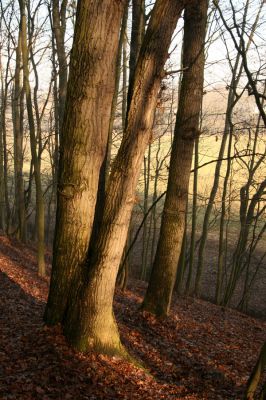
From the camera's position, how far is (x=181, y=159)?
7688 millimetres

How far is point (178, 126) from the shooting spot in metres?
7.72

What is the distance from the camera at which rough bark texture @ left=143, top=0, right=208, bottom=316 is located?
295 inches

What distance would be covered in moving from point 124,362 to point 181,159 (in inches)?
154

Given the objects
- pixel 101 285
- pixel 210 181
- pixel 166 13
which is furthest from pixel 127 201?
pixel 210 181

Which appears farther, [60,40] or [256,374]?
[60,40]

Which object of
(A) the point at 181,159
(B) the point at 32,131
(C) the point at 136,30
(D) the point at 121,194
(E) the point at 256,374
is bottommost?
(E) the point at 256,374

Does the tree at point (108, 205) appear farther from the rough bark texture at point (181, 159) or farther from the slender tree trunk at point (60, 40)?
the slender tree trunk at point (60, 40)

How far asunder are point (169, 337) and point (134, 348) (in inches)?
46.8

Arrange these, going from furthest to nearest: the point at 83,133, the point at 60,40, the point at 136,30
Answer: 1. the point at 60,40
2. the point at 136,30
3. the point at 83,133

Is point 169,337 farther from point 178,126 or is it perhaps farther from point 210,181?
point 210,181

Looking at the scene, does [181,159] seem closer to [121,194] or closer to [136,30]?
[121,194]

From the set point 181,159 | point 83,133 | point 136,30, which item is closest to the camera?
point 83,133

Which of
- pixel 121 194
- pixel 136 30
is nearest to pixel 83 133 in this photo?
pixel 121 194

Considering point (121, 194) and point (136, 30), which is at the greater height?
point (136, 30)
